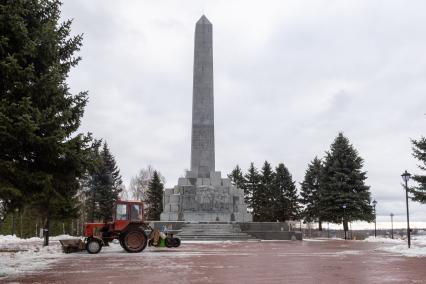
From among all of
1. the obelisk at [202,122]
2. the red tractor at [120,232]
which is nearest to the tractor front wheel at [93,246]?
the red tractor at [120,232]

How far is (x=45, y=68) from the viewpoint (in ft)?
41.2

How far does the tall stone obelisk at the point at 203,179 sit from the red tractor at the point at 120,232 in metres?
19.0

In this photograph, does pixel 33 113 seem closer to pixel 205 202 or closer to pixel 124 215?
pixel 124 215

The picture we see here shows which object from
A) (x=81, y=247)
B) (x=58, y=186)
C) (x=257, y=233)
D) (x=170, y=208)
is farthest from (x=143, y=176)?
(x=58, y=186)

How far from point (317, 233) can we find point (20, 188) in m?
39.0

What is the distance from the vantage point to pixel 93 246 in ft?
63.2

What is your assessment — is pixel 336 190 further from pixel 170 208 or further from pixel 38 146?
pixel 38 146

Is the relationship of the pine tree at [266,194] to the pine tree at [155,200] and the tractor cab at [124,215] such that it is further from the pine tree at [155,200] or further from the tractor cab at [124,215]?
the tractor cab at [124,215]

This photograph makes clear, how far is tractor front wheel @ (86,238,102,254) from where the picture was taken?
63.0 feet

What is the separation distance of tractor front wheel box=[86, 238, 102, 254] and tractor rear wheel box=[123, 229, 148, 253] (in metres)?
1.07

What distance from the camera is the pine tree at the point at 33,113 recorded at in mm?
10836

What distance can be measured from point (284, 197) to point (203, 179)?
2389 cm

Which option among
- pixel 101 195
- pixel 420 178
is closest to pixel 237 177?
pixel 101 195

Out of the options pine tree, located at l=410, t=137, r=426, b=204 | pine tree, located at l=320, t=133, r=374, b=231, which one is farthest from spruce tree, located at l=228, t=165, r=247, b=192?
pine tree, located at l=410, t=137, r=426, b=204
